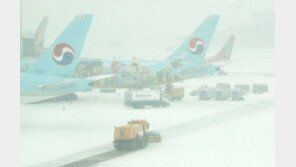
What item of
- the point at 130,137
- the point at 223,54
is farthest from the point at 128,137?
the point at 223,54

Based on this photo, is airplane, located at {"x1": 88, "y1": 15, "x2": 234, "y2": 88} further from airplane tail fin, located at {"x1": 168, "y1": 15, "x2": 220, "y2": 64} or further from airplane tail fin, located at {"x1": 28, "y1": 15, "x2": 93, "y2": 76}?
airplane tail fin, located at {"x1": 28, "y1": 15, "x2": 93, "y2": 76}

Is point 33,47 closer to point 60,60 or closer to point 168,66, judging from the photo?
point 60,60

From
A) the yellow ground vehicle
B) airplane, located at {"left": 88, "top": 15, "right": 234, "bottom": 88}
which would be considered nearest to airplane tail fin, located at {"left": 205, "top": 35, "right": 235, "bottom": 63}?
airplane, located at {"left": 88, "top": 15, "right": 234, "bottom": 88}

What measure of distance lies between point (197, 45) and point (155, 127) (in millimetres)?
30548

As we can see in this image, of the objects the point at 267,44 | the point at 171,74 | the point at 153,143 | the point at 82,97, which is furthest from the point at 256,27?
the point at 153,143

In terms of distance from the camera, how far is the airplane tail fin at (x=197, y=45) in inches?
2746

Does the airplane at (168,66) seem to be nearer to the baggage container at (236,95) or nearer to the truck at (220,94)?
the truck at (220,94)

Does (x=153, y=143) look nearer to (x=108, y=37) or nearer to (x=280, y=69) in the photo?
(x=280, y=69)

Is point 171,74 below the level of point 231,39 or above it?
below

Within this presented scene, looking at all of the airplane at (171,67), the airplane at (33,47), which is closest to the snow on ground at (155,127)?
the airplane at (171,67)

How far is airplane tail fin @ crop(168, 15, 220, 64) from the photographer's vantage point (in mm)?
69750

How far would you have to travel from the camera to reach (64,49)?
48844mm

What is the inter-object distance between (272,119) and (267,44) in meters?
45.8

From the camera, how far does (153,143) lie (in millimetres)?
35438
